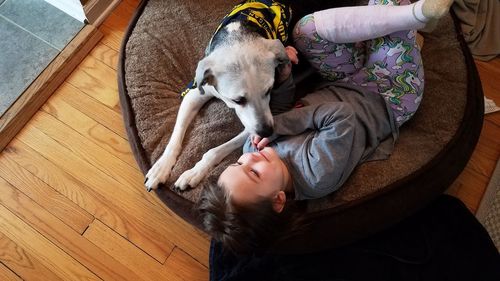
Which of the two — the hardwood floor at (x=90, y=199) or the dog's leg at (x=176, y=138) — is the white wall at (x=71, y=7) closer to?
the hardwood floor at (x=90, y=199)

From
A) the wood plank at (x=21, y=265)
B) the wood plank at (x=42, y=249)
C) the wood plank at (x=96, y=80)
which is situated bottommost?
the wood plank at (x=21, y=265)

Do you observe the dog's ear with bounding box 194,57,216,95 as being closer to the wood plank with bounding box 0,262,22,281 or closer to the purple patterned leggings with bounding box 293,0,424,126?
the purple patterned leggings with bounding box 293,0,424,126

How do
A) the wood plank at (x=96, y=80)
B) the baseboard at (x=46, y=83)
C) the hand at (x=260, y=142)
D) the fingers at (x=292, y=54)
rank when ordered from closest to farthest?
the hand at (x=260, y=142), the fingers at (x=292, y=54), the baseboard at (x=46, y=83), the wood plank at (x=96, y=80)

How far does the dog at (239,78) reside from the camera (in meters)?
1.76

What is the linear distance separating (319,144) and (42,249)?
1.42 meters

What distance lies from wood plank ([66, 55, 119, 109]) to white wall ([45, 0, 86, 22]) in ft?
0.84

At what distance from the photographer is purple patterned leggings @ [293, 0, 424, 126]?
1900mm

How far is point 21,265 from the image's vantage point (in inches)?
82.5

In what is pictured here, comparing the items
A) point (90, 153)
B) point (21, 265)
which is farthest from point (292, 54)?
point (21, 265)

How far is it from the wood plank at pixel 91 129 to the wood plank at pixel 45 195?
0.32 meters

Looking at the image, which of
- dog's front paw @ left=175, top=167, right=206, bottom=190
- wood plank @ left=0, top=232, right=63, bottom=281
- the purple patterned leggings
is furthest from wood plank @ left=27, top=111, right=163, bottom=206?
the purple patterned leggings

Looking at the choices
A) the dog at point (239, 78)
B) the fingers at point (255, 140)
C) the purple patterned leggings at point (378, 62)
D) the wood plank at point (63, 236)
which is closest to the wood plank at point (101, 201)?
the wood plank at point (63, 236)

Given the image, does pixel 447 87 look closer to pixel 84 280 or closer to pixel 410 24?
pixel 410 24

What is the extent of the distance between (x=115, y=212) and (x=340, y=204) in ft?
3.65
